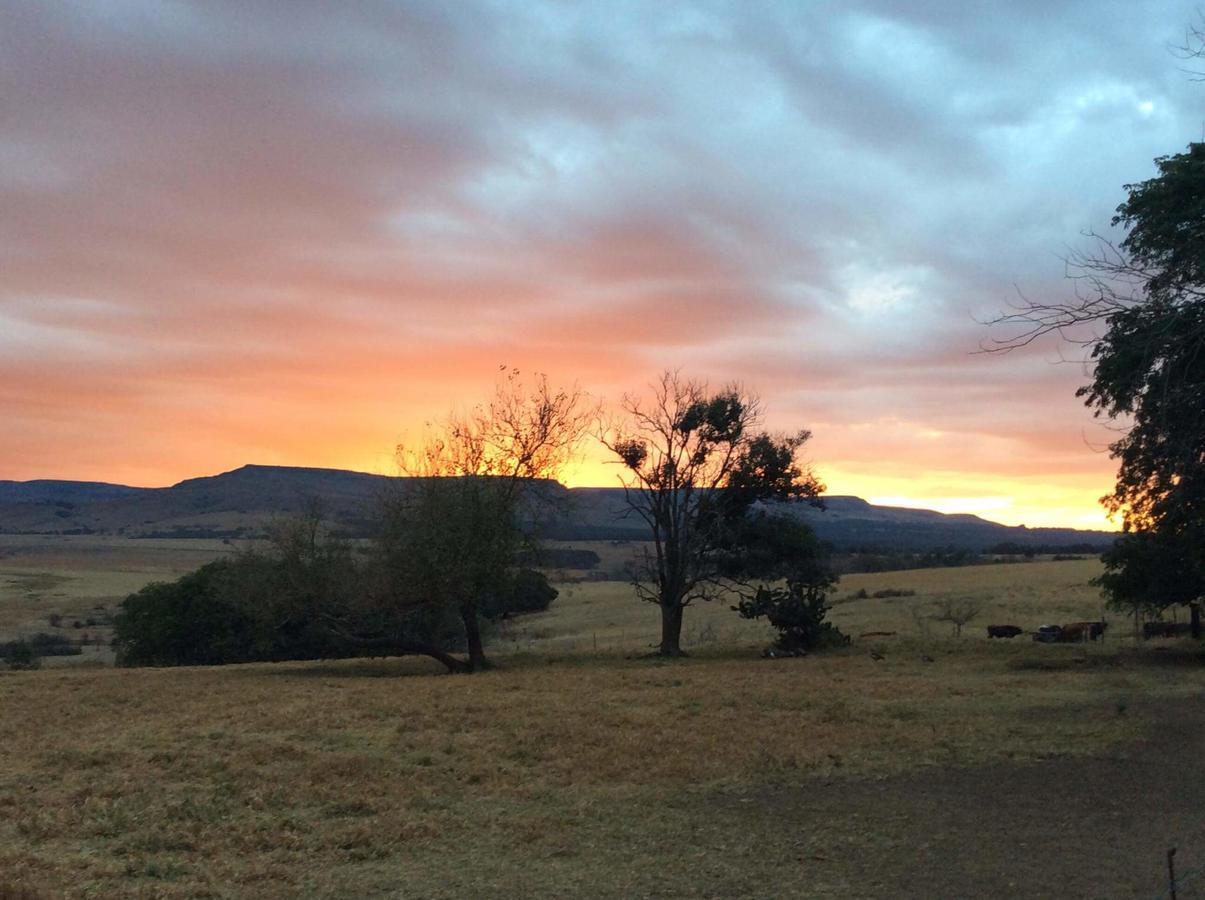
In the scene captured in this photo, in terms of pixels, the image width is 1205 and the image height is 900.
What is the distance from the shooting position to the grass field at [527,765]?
8.34m

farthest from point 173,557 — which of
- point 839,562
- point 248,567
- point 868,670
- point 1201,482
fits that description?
point 1201,482

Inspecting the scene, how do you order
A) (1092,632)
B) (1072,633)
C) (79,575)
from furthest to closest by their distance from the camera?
(79,575) → (1092,632) → (1072,633)

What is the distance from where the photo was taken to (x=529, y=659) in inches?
1216

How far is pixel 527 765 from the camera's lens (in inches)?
504

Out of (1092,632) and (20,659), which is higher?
(1092,632)

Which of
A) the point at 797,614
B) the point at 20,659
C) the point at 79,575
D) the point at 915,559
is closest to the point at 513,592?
the point at 797,614

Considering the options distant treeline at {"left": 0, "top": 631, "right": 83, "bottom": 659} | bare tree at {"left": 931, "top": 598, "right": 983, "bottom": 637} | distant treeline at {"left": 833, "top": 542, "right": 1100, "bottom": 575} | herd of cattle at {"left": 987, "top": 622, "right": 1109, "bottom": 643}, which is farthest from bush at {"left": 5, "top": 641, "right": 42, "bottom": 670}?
distant treeline at {"left": 833, "top": 542, "right": 1100, "bottom": 575}

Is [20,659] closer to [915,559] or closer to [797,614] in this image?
[797,614]

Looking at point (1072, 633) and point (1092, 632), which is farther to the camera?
point (1092, 632)

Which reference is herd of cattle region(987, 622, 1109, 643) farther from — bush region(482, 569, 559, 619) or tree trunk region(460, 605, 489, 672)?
tree trunk region(460, 605, 489, 672)

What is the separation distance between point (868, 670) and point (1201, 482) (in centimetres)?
999

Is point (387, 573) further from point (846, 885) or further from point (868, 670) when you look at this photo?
point (846, 885)

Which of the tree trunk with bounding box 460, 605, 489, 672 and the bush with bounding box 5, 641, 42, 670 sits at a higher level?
the tree trunk with bounding box 460, 605, 489, 672

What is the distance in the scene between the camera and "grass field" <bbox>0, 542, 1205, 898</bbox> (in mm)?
8336
